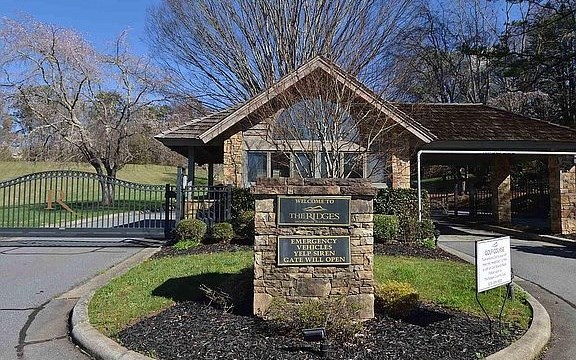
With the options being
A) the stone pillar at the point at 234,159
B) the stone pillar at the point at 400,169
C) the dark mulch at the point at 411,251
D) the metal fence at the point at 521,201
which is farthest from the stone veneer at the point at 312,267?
the metal fence at the point at 521,201

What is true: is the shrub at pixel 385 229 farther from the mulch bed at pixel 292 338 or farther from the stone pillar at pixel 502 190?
the stone pillar at pixel 502 190

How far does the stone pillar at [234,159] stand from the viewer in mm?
16266

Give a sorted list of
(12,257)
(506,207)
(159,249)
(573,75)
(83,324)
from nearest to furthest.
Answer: (83,324) < (12,257) < (159,249) < (506,207) < (573,75)

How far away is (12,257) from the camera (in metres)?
12.2

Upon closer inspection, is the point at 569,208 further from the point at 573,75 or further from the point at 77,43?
the point at 77,43

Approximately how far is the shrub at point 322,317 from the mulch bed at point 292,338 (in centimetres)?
8

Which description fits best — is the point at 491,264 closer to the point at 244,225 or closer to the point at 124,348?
the point at 124,348

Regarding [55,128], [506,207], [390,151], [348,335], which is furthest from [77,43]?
[348,335]

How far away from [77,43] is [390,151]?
19.7 m

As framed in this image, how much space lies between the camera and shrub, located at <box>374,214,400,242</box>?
1338cm

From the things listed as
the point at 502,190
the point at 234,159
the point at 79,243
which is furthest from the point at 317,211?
the point at 502,190

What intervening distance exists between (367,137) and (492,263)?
9.02 metres

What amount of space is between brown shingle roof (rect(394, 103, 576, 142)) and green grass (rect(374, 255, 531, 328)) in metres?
6.27

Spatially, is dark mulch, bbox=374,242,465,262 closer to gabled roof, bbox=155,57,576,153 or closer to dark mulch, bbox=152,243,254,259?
dark mulch, bbox=152,243,254,259
